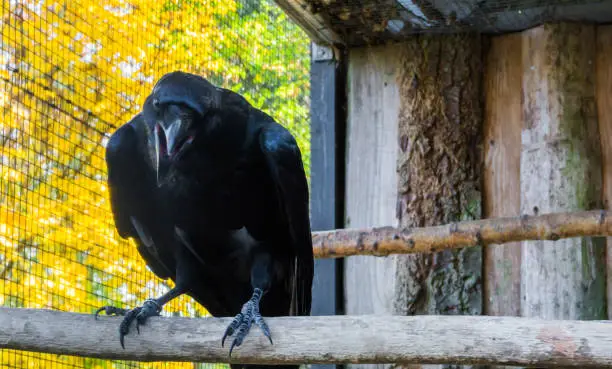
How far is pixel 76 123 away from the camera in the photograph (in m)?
3.60

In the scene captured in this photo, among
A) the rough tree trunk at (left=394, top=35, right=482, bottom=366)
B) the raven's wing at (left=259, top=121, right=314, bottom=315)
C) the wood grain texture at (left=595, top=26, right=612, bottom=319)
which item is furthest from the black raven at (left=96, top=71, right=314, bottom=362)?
the wood grain texture at (left=595, top=26, right=612, bottom=319)

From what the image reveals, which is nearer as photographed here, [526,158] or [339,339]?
[339,339]

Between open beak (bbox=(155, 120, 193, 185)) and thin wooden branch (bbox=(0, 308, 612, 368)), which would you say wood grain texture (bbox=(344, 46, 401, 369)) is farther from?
thin wooden branch (bbox=(0, 308, 612, 368))

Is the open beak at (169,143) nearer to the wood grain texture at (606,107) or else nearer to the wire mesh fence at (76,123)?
the wire mesh fence at (76,123)

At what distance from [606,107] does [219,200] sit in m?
1.58

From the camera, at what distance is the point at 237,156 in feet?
8.70

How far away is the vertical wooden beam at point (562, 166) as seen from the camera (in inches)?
120

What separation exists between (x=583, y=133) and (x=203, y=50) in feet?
5.80

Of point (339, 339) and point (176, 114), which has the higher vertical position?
point (176, 114)

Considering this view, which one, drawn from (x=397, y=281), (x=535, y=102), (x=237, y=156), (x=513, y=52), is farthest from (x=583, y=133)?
(x=237, y=156)

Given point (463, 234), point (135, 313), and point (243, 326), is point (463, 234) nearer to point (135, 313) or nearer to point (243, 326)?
point (243, 326)

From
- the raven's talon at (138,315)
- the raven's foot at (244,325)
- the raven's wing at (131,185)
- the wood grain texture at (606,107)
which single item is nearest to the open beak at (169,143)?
the raven's wing at (131,185)

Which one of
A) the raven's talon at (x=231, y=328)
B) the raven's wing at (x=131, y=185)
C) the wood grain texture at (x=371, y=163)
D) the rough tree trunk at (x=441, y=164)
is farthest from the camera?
the wood grain texture at (x=371, y=163)

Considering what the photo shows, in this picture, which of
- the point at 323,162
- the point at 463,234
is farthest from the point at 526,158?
the point at 323,162
